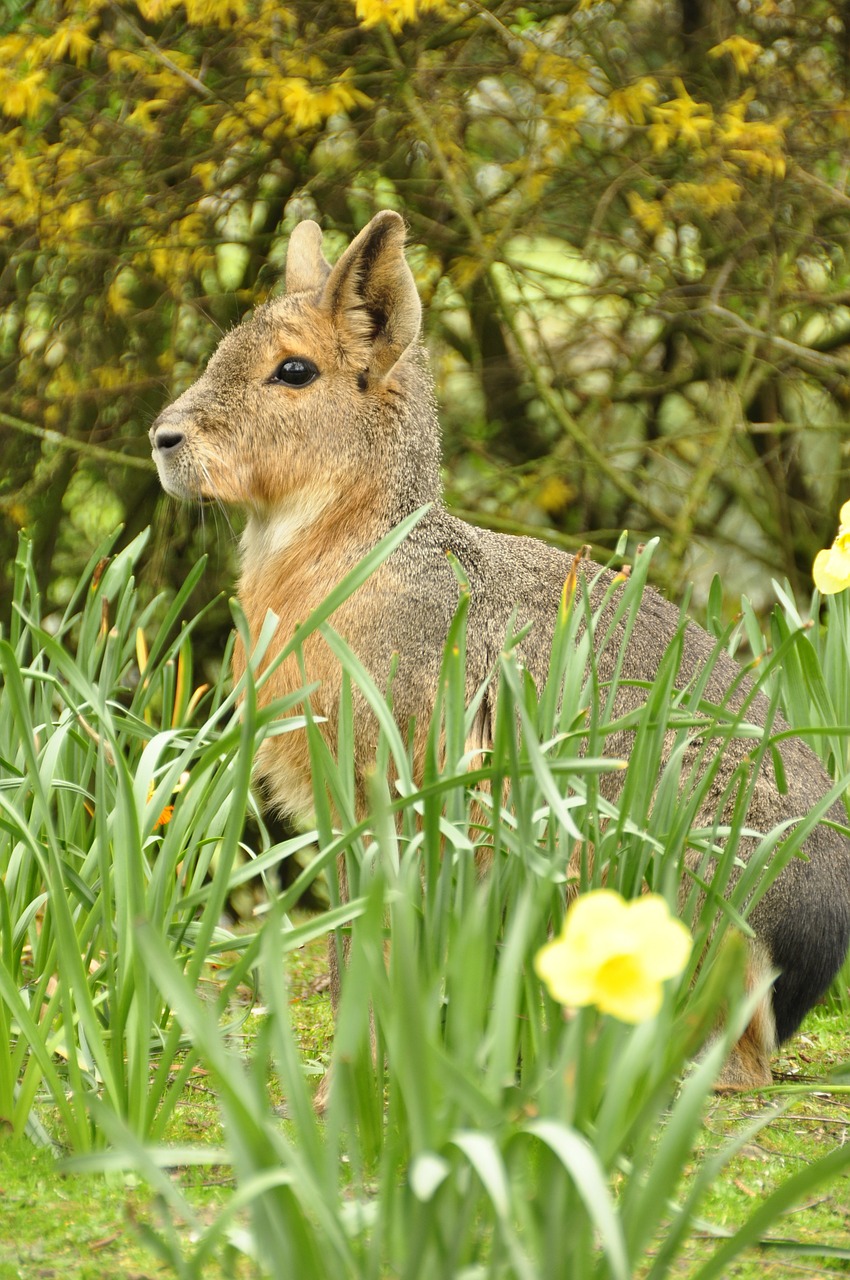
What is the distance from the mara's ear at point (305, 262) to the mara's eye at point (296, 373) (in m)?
0.39

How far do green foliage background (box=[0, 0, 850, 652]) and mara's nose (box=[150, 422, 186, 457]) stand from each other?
216cm

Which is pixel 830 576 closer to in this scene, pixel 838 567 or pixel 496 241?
pixel 838 567

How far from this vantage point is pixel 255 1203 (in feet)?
5.04

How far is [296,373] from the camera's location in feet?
12.5

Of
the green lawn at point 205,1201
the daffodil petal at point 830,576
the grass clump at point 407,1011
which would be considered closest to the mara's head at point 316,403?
the grass clump at point 407,1011

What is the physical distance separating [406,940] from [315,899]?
5.22 m

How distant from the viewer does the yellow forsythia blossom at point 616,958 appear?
1.36m

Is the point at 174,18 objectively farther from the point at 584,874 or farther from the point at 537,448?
the point at 584,874

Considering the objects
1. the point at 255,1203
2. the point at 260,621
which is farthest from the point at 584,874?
the point at 260,621

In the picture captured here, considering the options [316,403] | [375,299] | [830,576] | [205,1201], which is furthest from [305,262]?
[205,1201]

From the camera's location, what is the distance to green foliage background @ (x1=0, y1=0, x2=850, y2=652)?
233 inches

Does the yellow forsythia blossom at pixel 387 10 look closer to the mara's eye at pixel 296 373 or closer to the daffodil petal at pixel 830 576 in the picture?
the mara's eye at pixel 296 373

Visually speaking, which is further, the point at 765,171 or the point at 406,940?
the point at 765,171

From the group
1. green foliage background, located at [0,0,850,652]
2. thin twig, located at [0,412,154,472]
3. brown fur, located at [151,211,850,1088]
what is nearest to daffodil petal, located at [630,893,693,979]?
brown fur, located at [151,211,850,1088]
